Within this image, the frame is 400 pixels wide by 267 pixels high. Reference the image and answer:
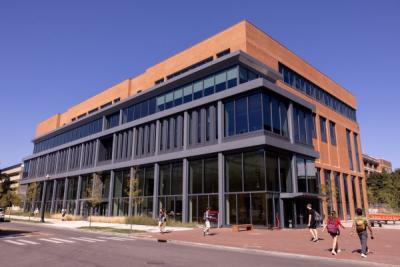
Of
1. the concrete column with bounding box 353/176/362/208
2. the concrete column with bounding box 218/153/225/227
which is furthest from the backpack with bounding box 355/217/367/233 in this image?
the concrete column with bounding box 353/176/362/208

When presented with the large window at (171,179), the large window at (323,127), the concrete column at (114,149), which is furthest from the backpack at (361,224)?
the concrete column at (114,149)

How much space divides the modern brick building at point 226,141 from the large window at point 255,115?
105 millimetres

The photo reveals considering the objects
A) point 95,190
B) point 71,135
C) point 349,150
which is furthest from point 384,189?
point 71,135

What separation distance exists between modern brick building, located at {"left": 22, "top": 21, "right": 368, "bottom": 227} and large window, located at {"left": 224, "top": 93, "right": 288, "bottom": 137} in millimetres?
105

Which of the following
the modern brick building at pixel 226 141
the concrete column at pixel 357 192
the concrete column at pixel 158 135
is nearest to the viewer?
the modern brick building at pixel 226 141

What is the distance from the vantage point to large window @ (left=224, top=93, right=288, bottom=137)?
2931 centimetres

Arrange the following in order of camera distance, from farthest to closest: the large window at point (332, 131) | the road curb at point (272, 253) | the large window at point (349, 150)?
1. the large window at point (349, 150)
2. the large window at point (332, 131)
3. the road curb at point (272, 253)

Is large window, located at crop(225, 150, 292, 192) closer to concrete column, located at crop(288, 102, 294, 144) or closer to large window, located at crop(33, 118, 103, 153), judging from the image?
concrete column, located at crop(288, 102, 294, 144)

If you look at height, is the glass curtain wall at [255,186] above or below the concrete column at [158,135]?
below

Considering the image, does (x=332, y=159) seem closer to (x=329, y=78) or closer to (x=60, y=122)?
(x=329, y=78)

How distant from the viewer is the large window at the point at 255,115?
96.2 feet

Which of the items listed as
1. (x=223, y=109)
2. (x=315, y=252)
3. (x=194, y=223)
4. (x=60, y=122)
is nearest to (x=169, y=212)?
(x=194, y=223)

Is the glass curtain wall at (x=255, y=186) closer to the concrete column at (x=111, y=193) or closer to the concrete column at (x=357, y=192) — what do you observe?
the concrete column at (x=111, y=193)

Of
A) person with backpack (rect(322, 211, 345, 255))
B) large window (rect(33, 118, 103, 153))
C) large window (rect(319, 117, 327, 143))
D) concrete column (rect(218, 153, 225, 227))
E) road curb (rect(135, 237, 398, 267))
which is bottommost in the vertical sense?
road curb (rect(135, 237, 398, 267))
